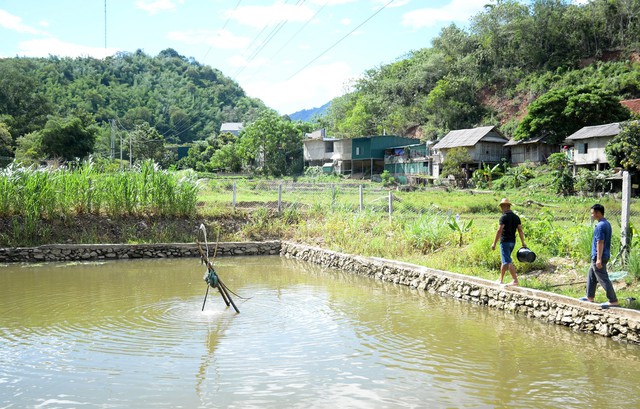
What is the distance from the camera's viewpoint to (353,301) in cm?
1073

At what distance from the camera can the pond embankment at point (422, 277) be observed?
8055 millimetres

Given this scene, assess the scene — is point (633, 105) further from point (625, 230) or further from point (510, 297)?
point (510, 297)

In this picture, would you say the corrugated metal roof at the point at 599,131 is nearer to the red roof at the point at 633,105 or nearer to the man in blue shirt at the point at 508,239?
the red roof at the point at 633,105

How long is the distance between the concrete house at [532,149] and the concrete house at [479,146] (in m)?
1.19

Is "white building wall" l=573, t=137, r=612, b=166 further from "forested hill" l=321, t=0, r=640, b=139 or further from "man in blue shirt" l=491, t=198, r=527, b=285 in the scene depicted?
"man in blue shirt" l=491, t=198, r=527, b=285

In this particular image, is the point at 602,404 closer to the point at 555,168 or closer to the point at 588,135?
the point at 555,168

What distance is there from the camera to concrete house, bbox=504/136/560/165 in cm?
4781

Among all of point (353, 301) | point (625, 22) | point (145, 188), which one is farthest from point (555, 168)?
point (625, 22)

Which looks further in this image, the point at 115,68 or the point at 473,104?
the point at 115,68

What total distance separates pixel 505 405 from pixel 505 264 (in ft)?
15.9

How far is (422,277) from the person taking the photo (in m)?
12.1

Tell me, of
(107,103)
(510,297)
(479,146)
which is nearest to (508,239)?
(510,297)

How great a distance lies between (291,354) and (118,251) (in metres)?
11.9

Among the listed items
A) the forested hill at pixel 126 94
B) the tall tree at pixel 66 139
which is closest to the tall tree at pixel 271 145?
the tall tree at pixel 66 139
